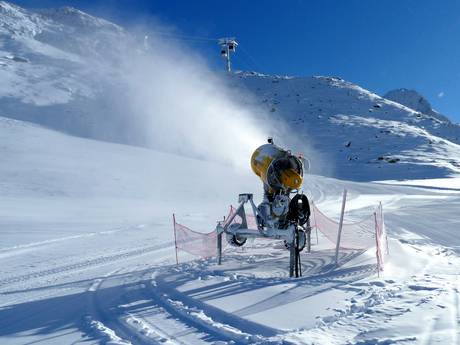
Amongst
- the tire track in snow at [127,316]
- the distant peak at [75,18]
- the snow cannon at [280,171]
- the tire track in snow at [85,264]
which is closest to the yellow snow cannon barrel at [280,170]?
the snow cannon at [280,171]

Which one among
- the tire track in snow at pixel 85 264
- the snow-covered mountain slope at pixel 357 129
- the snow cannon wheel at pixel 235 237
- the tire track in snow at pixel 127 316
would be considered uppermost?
the snow-covered mountain slope at pixel 357 129

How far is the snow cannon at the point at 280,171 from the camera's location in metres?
8.55

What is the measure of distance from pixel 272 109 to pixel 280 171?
75823 millimetres

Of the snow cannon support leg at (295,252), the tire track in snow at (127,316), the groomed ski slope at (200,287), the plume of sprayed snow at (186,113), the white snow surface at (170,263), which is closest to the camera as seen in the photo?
the tire track in snow at (127,316)

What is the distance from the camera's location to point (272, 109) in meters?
83.2

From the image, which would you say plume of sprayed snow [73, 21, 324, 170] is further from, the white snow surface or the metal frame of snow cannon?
the metal frame of snow cannon

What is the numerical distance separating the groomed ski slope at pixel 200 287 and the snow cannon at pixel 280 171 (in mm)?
1692

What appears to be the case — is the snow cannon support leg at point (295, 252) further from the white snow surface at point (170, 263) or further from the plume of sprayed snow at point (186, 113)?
the plume of sprayed snow at point (186, 113)

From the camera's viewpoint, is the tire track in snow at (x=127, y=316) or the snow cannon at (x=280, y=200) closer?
the tire track in snow at (x=127, y=316)

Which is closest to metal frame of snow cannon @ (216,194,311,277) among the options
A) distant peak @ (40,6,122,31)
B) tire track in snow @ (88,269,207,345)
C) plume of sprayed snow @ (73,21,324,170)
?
tire track in snow @ (88,269,207,345)

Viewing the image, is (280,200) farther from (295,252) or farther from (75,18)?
(75,18)

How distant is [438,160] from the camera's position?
55.3m

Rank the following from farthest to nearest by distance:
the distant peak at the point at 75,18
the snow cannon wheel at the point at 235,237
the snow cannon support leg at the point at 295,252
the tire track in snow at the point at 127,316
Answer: the distant peak at the point at 75,18 → the snow cannon wheel at the point at 235,237 → the snow cannon support leg at the point at 295,252 → the tire track in snow at the point at 127,316

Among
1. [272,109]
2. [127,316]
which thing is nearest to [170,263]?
[127,316]
